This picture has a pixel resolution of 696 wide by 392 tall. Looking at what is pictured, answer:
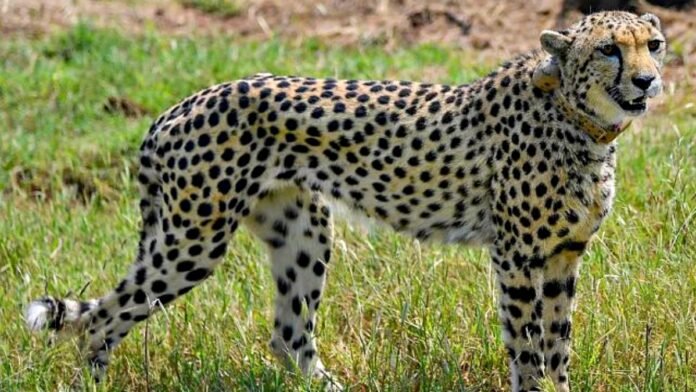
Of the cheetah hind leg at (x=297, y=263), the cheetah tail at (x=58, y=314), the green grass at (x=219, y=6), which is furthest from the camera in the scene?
the green grass at (x=219, y=6)

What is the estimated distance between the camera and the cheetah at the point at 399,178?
4945mm

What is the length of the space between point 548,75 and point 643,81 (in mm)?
425

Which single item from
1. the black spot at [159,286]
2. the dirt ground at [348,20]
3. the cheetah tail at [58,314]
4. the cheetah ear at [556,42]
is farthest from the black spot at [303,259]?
the dirt ground at [348,20]

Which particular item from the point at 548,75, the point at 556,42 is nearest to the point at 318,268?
the point at 548,75

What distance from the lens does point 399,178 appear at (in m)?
5.31

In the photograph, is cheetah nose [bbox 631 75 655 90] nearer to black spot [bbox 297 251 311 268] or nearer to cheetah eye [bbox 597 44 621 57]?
cheetah eye [bbox 597 44 621 57]

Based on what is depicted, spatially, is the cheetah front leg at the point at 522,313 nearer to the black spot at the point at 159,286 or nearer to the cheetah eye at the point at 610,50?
the cheetah eye at the point at 610,50

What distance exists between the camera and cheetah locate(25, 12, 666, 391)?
195 inches

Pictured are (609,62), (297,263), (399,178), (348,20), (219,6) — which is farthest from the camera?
(219,6)

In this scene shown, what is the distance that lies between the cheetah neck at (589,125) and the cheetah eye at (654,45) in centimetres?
26

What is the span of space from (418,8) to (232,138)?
216 inches

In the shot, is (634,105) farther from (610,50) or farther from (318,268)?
(318,268)

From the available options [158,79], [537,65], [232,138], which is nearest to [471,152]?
[537,65]

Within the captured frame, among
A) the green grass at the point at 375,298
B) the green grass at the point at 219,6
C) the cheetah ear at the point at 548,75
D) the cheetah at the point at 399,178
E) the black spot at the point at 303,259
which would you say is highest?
the cheetah ear at the point at 548,75
